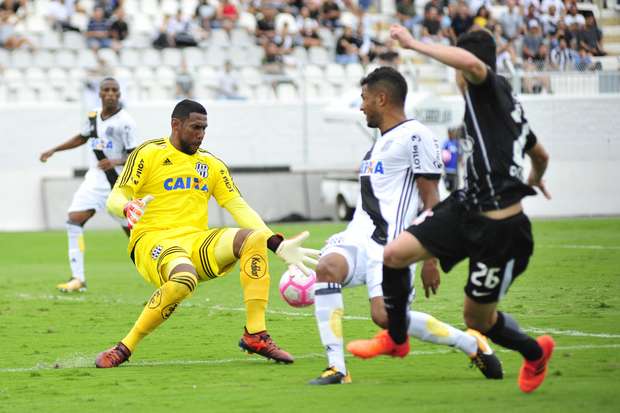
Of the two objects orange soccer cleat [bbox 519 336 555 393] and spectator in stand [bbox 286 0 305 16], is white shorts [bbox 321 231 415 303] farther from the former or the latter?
spectator in stand [bbox 286 0 305 16]

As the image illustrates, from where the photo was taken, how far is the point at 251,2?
33969 mm

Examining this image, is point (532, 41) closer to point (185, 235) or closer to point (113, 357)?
point (185, 235)

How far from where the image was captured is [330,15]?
34219 millimetres

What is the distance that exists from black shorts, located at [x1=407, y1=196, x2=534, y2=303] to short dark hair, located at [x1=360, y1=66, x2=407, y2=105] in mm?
1157

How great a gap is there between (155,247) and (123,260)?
35.2 feet

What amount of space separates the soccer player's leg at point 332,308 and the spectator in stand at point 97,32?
76.5 feet

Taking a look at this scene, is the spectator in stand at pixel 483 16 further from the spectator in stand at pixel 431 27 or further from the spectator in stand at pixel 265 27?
the spectator in stand at pixel 265 27

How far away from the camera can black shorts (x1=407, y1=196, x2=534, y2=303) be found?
7.57 meters

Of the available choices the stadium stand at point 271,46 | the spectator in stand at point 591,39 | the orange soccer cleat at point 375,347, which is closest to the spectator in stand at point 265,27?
the stadium stand at point 271,46

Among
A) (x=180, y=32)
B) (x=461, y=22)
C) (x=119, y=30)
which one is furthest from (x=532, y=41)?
(x=119, y=30)

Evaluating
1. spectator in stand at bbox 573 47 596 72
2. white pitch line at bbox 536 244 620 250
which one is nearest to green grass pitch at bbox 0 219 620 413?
white pitch line at bbox 536 244 620 250

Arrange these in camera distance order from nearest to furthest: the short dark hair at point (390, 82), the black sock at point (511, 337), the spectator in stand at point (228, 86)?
1. the black sock at point (511, 337)
2. the short dark hair at point (390, 82)
3. the spectator in stand at point (228, 86)

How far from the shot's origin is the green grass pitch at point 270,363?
7.64 meters

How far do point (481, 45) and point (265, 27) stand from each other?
2536 centimetres
